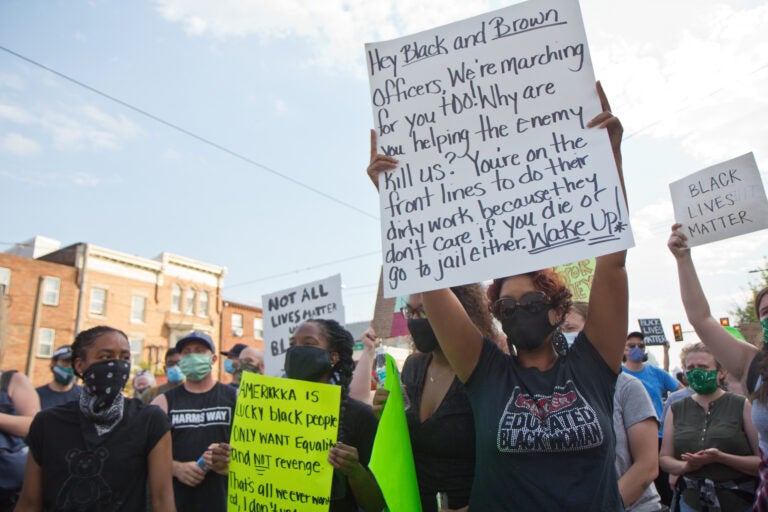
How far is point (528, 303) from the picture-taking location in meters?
2.43

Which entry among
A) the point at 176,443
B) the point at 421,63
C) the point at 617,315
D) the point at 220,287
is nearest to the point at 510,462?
the point at 617,315

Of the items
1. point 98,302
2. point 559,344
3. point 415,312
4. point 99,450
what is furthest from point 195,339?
point 98,302

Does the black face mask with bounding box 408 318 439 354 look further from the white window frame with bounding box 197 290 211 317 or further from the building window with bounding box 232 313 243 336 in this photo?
the building window with bounding box 232 313 243 336

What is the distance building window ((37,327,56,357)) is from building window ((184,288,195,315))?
8.69 m

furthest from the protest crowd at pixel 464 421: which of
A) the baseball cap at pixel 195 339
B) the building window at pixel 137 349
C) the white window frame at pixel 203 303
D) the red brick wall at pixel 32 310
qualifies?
the white window frame at pixel 203 303

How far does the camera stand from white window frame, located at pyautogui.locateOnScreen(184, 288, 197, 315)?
37719 mm

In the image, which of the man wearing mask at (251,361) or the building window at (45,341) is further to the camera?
the building window at (45,341)

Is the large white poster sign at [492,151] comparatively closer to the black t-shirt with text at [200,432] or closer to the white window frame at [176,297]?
the black t-shirt with text at [200,432]

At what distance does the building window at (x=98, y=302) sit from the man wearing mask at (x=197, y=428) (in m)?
31.3

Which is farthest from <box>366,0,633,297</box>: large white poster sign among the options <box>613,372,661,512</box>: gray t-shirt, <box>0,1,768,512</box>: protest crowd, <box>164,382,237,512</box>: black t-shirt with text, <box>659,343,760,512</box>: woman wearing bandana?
<box>659,343,760,512</box>: woman wearing bandana

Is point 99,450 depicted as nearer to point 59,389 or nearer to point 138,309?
point 59,389

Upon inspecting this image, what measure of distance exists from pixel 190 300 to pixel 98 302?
6.51m

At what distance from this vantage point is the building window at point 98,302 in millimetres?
32375

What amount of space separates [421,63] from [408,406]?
70.1 inches
